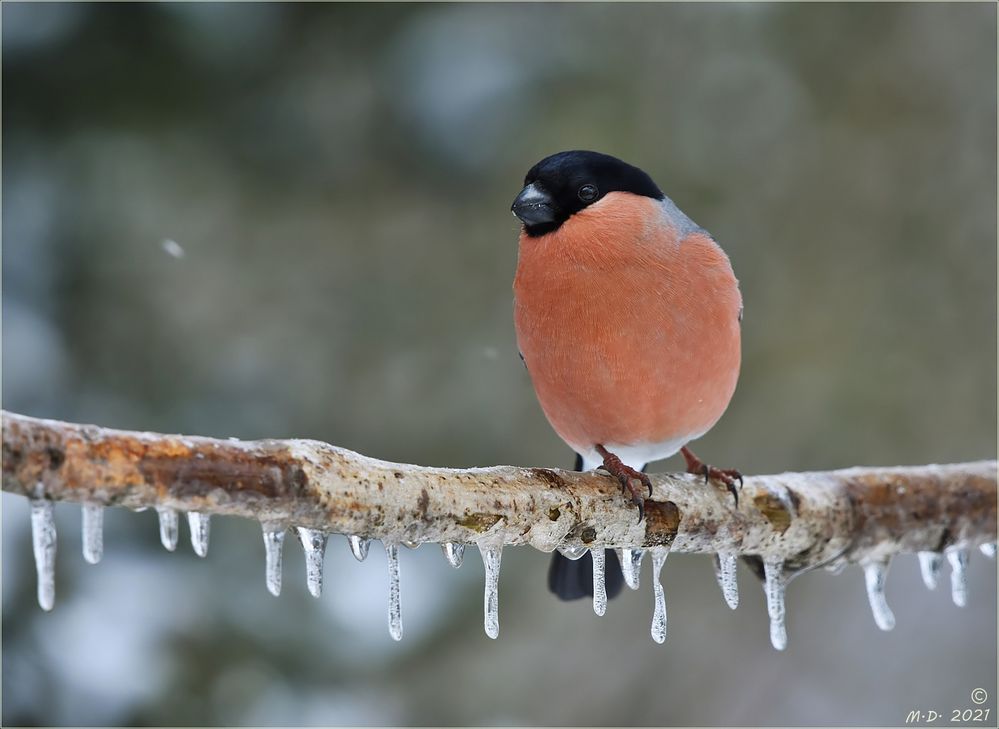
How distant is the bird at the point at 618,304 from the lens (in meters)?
2.54

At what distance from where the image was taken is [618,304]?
2.53 meters

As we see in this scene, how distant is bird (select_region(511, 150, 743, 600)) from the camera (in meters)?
2.54

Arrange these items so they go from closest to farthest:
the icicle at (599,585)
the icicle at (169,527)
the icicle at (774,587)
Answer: the icicle at (169,527)
the icicle at (599,585)
the icicle at (774,587)

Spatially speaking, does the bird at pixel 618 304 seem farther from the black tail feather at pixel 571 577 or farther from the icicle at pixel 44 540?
the icicle at pixel 44 540

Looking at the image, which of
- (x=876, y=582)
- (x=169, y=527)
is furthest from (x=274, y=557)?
(x=876, y=582)

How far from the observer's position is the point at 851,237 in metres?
4.60

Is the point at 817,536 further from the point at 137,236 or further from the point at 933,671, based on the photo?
the point at 137,236

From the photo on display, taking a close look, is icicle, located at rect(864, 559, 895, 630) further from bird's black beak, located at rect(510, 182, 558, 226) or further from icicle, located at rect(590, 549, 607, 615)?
bird's black beak, located at rect(510, 182, 558, 226)

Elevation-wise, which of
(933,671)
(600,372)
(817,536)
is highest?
(600,372)

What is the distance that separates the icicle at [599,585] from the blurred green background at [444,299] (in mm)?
1510

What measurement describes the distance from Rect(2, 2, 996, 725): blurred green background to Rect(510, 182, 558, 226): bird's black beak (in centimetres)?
158

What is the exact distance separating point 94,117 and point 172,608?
172 centimetres

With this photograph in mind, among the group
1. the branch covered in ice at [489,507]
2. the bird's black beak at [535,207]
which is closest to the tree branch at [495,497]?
the branch covered in ice at [489,507]

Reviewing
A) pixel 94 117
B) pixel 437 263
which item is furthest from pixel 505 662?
pixel 94 117
